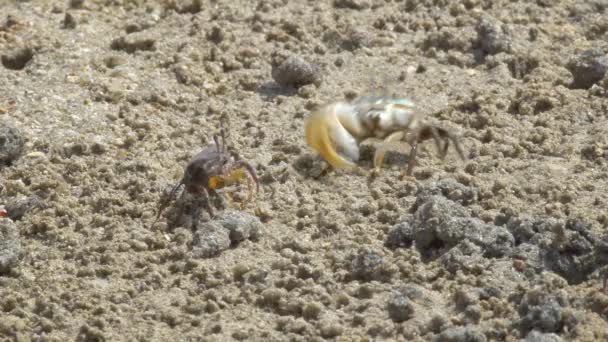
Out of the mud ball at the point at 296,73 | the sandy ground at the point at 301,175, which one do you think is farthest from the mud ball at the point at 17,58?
the mud ball at the point at 296,73

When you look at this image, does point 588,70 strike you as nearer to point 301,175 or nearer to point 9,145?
point 301,175

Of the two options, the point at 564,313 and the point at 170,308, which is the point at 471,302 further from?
the point at 170,308

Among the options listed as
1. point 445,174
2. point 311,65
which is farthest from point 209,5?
point 445,174

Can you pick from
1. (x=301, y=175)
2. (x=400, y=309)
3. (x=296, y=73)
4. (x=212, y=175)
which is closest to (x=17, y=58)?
(x=296, y=73)

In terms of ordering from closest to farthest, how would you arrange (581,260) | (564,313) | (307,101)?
(564,313)
(581,260)
(307,101)

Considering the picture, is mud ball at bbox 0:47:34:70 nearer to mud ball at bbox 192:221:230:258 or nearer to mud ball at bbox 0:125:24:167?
mud ball at bbox 0:125:24:167

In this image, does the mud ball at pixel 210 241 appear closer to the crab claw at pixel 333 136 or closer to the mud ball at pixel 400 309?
the crab claw at pixel 333 136
